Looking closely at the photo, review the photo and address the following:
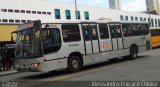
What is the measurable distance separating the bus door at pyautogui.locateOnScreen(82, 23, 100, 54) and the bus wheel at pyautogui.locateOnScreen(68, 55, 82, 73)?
2.76 ft

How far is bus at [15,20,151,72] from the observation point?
15.3m

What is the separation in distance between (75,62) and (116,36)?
4.40m

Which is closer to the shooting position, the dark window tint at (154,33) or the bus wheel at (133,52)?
the bus wheel at (133,52)

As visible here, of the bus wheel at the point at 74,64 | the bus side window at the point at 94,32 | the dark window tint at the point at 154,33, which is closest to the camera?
the bus wheel at the point at 74,64

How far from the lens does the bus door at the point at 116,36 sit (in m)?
19.9

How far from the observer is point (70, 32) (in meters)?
16.9

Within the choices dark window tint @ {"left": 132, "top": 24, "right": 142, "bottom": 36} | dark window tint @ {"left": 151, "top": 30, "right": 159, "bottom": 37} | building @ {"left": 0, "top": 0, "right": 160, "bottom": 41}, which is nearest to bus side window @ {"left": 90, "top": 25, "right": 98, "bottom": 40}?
dark window tint @ {"left": 132, "top": 24, "right": 142, "bottom": 36}

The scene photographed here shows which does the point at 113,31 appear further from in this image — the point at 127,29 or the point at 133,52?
the point at 133,52

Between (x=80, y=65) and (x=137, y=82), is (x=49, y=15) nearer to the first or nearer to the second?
(x=80, y=65)

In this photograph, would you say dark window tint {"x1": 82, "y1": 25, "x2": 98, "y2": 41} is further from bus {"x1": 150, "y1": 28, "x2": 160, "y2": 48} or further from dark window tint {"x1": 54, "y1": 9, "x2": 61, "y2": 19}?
dark window tint {"x1": 54, "y1": 9, "x2": 61, "y2": 19}

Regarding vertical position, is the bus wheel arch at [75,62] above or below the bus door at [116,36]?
below

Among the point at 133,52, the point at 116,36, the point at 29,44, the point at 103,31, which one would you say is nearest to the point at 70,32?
the point at 29,44

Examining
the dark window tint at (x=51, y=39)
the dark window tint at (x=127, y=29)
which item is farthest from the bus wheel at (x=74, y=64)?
the dark window tint at (x=127, y=29)

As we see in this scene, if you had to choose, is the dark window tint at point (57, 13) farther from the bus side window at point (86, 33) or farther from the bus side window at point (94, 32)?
the bus side window at point (86, 33)
